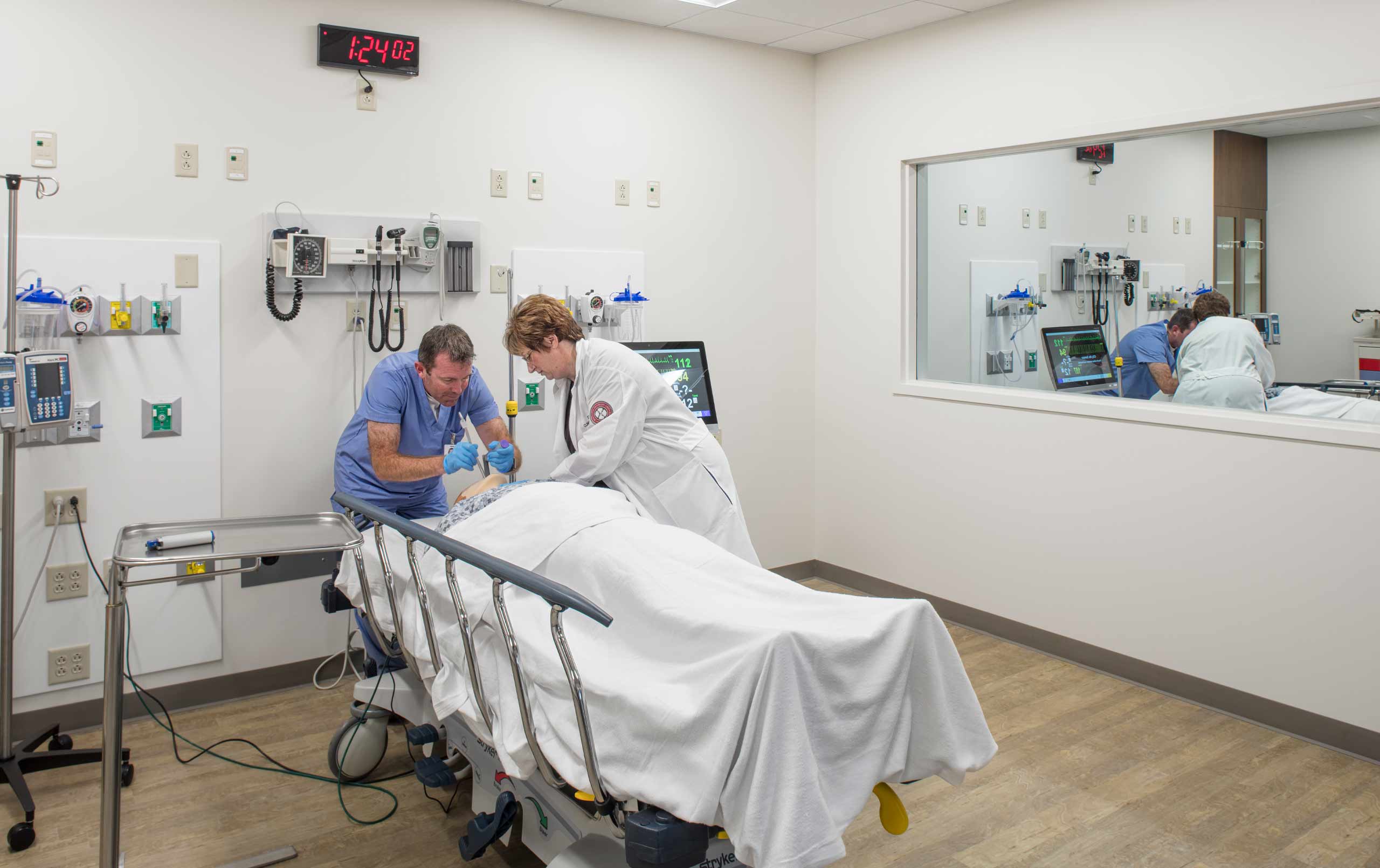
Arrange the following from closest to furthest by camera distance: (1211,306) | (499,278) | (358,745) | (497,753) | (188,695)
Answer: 1. (497,753)
2. (358,745)
3. (188,695)
4. (1211,306)
5. (499,278)

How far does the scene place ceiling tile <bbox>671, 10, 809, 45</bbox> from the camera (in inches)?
157

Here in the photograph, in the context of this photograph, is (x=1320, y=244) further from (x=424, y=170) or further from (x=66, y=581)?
(x=66, y=581)

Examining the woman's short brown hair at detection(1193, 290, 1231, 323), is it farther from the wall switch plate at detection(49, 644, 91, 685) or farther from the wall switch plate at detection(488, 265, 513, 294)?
the wall switch plate at detection(49, 644, 91, 685)

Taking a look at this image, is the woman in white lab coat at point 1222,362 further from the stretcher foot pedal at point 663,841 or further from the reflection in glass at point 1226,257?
the stretcher foot pedal at point 663,841

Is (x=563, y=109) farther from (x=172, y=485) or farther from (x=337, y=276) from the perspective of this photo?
(x=172, y=485)

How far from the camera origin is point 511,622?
2.09 metres

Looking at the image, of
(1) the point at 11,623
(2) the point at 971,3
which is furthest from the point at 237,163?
(2) the point at 971,3

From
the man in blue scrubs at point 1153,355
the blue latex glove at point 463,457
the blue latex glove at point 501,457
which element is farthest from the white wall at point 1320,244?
the blue latex glove at point 463,457

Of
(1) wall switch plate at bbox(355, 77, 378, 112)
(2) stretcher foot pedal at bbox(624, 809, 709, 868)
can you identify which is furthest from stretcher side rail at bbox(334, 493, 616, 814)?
(1) wall switch plate at bbox(355, 77, 378, 112)

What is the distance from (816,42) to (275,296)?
2581mm

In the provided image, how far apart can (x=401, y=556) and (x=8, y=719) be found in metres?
1.21

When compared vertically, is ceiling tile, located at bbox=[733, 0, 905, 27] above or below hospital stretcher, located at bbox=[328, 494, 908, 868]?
above

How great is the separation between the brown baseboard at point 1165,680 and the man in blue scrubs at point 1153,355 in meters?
0.98

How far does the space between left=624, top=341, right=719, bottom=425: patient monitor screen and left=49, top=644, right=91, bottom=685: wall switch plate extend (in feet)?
7.10
